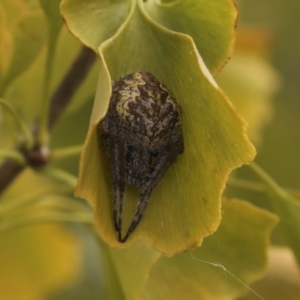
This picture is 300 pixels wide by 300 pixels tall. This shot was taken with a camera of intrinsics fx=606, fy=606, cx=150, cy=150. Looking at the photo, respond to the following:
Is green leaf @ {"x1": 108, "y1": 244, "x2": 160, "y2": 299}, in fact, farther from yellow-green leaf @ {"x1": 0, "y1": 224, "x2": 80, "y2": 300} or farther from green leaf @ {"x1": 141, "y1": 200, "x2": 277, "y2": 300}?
yellow-green leaf @ {"x1": 0, "y1": 224, "x2": 80, "y2": 300}

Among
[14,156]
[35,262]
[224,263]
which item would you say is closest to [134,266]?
[224,263]

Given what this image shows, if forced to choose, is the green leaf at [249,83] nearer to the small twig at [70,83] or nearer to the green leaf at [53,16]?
the small twig at [70,83]

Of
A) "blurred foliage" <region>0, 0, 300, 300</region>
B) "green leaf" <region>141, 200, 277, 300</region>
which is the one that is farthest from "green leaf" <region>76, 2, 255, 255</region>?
"green leaf" <region>141, 200, 277, 300</region>

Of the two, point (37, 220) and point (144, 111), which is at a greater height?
point (144, 111)

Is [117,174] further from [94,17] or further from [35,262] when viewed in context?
[35,262]

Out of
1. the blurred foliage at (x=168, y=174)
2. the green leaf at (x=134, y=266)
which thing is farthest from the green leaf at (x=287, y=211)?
the green leaf at (x=134, y=266)

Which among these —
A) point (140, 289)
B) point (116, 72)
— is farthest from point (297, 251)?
point (116, 72)
